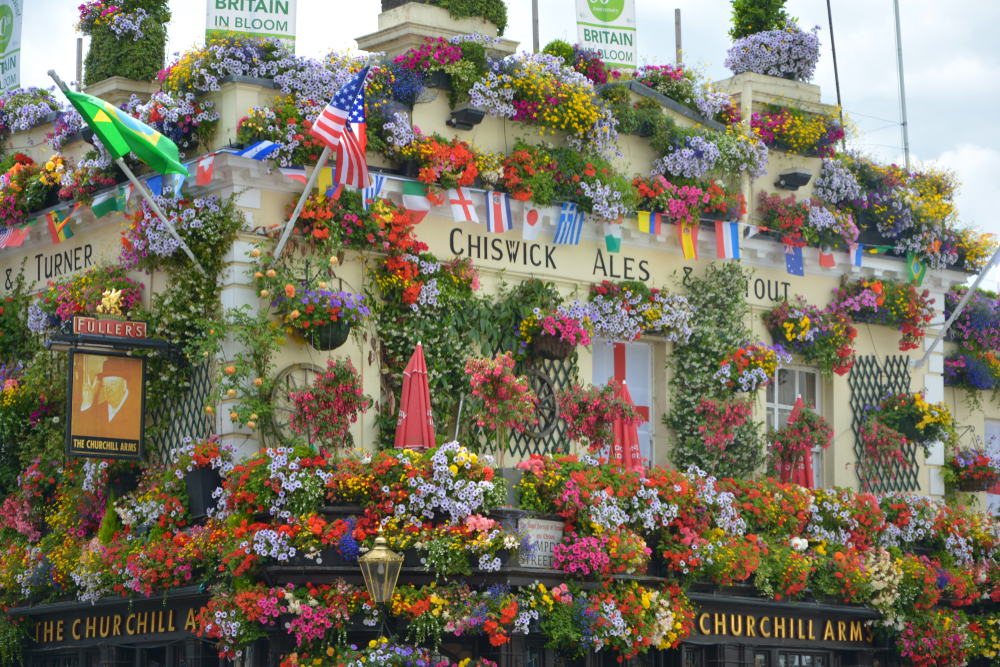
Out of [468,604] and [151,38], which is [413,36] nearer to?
[151,38]

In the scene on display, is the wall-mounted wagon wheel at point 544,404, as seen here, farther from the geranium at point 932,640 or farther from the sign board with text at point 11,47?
the sign board with text at point 11,47

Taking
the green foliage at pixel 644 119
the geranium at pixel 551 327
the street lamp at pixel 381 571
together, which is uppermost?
the green foliage at pixel 644 119

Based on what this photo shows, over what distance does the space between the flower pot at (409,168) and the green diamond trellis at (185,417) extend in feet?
10.4

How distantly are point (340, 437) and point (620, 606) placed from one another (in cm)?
354

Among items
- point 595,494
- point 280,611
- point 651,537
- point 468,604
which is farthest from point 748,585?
point 280,611

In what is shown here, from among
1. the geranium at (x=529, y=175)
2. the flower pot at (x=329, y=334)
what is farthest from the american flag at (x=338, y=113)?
the geranium at (x=529, y=175)

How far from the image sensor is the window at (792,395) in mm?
20594

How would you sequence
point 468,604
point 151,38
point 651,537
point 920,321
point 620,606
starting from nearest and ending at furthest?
point 468,604
point 620,606
point 651,537
point 151,38
point 920,321

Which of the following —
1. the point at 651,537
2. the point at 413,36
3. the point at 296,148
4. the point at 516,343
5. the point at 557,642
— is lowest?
the point at 557,642

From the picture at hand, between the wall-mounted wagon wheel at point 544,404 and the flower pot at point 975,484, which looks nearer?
the wall-mounted wagon wheel at point 544,404

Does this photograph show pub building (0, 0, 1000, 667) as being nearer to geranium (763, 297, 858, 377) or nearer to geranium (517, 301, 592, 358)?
geranium (763, 297, 858, 377)

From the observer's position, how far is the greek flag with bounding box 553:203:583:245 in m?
18.4

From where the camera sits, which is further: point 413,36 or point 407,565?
point 413,36

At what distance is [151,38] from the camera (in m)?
19.1
